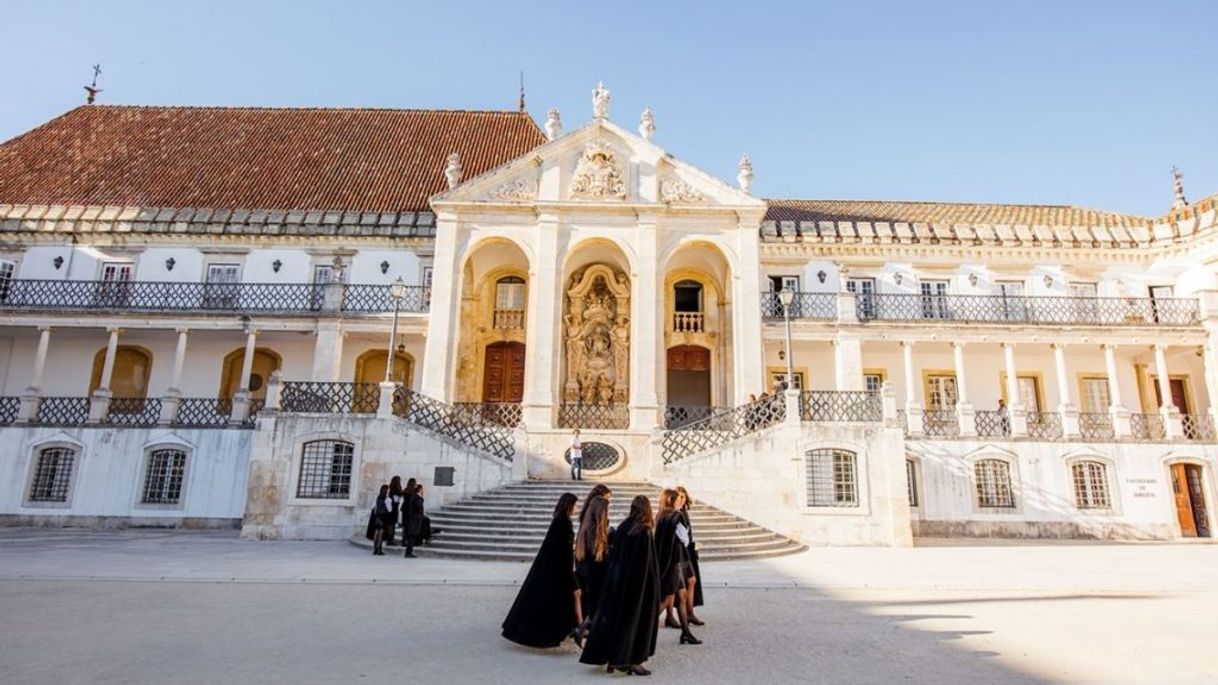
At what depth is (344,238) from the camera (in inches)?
877

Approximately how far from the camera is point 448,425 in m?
16.2

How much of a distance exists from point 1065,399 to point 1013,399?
1393 millimetres

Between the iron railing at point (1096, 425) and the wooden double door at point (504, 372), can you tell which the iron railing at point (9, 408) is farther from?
the iron railing at point (1096, 425)

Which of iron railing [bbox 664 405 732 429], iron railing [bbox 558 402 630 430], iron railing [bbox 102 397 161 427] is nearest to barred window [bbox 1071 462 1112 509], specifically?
iron railing [bbox 664 405 732 429]

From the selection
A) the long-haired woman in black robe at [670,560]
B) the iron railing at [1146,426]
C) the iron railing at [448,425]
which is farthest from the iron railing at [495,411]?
the iron railing at [1146,426]

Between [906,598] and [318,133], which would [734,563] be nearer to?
[906,598]

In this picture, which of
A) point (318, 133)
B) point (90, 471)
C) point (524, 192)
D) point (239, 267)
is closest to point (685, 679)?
point (524, 192)

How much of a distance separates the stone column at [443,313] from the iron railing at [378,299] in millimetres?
2423

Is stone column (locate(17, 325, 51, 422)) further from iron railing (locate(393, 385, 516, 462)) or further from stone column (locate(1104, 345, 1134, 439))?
stone column (locate(1104, 345, 1134, 439))

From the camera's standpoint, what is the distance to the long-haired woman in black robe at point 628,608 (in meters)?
4.92

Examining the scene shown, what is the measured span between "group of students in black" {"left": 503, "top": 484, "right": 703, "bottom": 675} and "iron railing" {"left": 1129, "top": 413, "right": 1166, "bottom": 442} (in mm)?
20796

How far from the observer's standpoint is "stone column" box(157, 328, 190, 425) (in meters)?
18.5

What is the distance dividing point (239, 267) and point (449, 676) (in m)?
21.9

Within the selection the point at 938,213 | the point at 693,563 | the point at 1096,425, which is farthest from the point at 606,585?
the point at 938,213
